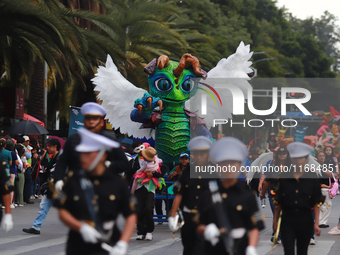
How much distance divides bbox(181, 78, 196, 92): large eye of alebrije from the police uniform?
5828 mm

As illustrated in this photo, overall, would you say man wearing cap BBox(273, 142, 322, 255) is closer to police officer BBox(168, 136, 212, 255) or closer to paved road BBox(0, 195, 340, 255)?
police officer BBox(168, 136, 212, 255)

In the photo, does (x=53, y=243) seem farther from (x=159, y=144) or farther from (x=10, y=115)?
(x=10, y=115)

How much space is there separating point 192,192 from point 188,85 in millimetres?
6077

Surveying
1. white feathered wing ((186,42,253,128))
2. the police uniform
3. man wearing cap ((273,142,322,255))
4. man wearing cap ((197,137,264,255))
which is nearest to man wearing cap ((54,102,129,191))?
the police uniform

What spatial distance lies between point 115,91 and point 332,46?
4458 inches

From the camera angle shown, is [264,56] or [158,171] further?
[264,56]

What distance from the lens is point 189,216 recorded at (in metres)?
6.41

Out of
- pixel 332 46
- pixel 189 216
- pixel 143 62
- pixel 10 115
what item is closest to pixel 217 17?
pixel 143 62

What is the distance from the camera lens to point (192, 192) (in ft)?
20.9

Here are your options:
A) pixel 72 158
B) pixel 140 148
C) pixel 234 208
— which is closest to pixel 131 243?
pixel 140 148

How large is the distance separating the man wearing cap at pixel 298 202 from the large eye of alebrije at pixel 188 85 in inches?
225

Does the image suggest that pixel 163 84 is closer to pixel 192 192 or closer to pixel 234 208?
pixel 192 192

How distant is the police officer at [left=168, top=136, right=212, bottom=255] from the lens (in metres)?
6.31

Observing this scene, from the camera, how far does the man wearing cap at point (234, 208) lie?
4680mm
